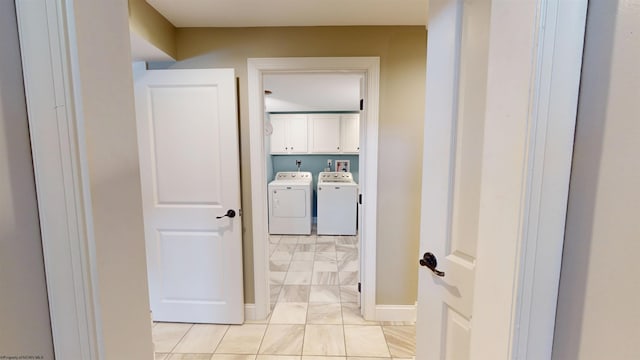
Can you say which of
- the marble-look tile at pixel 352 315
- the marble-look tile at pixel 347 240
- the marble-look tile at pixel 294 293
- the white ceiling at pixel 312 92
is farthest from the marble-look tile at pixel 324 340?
the white ceiling at pixel 312 92

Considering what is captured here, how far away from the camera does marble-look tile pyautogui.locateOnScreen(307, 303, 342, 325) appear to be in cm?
213

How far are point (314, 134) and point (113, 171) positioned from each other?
4.49m

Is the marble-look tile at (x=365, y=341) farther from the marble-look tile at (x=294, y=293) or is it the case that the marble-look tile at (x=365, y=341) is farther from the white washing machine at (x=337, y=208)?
the white washing machine at (x=337, y=208)

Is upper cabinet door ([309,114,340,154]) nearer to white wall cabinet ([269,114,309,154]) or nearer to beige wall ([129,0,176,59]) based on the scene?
white wall cabinet ([269,114,309,154])

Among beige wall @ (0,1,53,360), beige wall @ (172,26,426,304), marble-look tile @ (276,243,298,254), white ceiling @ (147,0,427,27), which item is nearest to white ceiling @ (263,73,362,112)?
beige wall @ (172,26,426,304)

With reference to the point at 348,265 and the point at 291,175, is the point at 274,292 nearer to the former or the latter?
the point at 348,265

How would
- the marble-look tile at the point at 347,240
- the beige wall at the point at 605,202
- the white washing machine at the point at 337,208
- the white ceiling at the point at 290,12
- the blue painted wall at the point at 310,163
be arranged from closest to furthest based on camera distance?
the beige wall at the point at 605,202
the white ceiling at the point at 290,12
the marble-look tile at the point at 347,240
the white washing machine at the point at 337,208
the blue painted wall at the point at 310,163

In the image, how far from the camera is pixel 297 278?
9.52 ft

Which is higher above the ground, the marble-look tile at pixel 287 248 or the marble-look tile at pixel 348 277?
the marble-look tile at pixel 348 277

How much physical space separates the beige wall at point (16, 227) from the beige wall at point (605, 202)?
1008 mm

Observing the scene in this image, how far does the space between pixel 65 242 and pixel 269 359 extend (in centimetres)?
167

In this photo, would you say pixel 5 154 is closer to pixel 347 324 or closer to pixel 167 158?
pixel 167 158

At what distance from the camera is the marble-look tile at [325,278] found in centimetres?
280

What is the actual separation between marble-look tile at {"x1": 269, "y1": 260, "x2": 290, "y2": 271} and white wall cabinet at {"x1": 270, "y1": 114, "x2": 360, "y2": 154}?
2.26 meters
